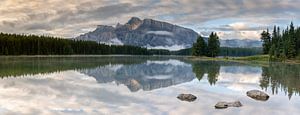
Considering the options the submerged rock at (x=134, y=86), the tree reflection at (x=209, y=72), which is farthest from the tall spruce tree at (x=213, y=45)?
the submerged rock at (x=134, y=86)

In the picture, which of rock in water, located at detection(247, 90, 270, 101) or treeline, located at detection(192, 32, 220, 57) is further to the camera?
treeline, located at detection(192, 32, 220, 57)

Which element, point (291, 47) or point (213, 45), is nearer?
point (291, 47)

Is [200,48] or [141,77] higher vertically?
[200,48]

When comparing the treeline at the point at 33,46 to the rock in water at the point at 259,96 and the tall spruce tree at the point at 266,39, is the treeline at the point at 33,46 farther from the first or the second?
the rock in water at the point at 259,96

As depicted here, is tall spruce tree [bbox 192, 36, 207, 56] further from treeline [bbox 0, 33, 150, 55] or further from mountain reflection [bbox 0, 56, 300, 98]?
mountain reflection [bbox 0, 56, 300, 98]

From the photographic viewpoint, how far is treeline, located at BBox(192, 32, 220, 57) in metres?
144

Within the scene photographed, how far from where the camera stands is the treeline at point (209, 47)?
14388cm

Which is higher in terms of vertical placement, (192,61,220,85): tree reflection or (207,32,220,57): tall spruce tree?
(207,32,220,57): tall spruce tree

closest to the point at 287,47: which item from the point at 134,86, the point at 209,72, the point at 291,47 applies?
the point at 291,47

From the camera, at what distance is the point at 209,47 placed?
145625mm

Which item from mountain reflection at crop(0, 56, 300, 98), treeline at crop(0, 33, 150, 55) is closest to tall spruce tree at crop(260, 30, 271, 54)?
mountain reflection at crop(0, 56, 300, 98)

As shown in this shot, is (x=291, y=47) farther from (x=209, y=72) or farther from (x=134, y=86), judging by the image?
(x=134, y=86)

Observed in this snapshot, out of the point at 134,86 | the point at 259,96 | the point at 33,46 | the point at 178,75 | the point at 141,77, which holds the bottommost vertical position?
the point at 178,75

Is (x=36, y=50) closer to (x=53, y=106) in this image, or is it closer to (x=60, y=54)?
(x=60, y=54)
